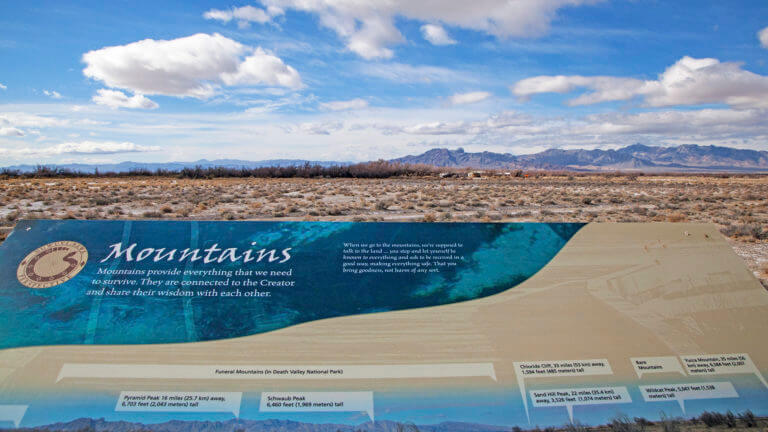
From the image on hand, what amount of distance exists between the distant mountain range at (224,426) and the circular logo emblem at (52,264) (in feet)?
4.33

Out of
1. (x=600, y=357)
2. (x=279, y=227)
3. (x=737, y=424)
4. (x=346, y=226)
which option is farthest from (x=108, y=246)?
(x=737, y=424)

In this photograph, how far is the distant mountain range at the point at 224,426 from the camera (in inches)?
115

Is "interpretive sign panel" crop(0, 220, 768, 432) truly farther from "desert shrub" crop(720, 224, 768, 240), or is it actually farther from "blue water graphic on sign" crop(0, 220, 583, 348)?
"desert shrub" crop(720, 224, 768, 240)

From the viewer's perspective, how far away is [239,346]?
337 centimetres

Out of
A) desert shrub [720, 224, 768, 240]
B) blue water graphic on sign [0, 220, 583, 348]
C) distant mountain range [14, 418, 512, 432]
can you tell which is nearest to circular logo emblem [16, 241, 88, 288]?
blue water graphic on sign [0, 220, 583, 348]

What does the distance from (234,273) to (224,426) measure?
1326 mm

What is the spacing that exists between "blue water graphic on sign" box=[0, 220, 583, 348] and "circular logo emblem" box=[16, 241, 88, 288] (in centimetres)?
1

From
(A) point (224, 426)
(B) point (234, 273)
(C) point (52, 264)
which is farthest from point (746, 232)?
(C) point (52, 264)

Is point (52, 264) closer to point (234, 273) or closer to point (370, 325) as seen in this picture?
point (234, 273)

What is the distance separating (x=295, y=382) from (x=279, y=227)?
5.21ft

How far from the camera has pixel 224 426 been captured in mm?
2926

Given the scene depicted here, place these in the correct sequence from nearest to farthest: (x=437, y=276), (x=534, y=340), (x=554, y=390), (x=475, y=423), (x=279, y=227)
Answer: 1. (x=475, y=423)
2. (x=554, y=390)
3. (x=534, y=340)
4. (x=437, y=276)
5. (x=279, y=227)

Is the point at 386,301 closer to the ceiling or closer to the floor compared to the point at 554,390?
closer to the ceiling

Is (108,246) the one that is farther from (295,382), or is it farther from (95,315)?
(295,382)
